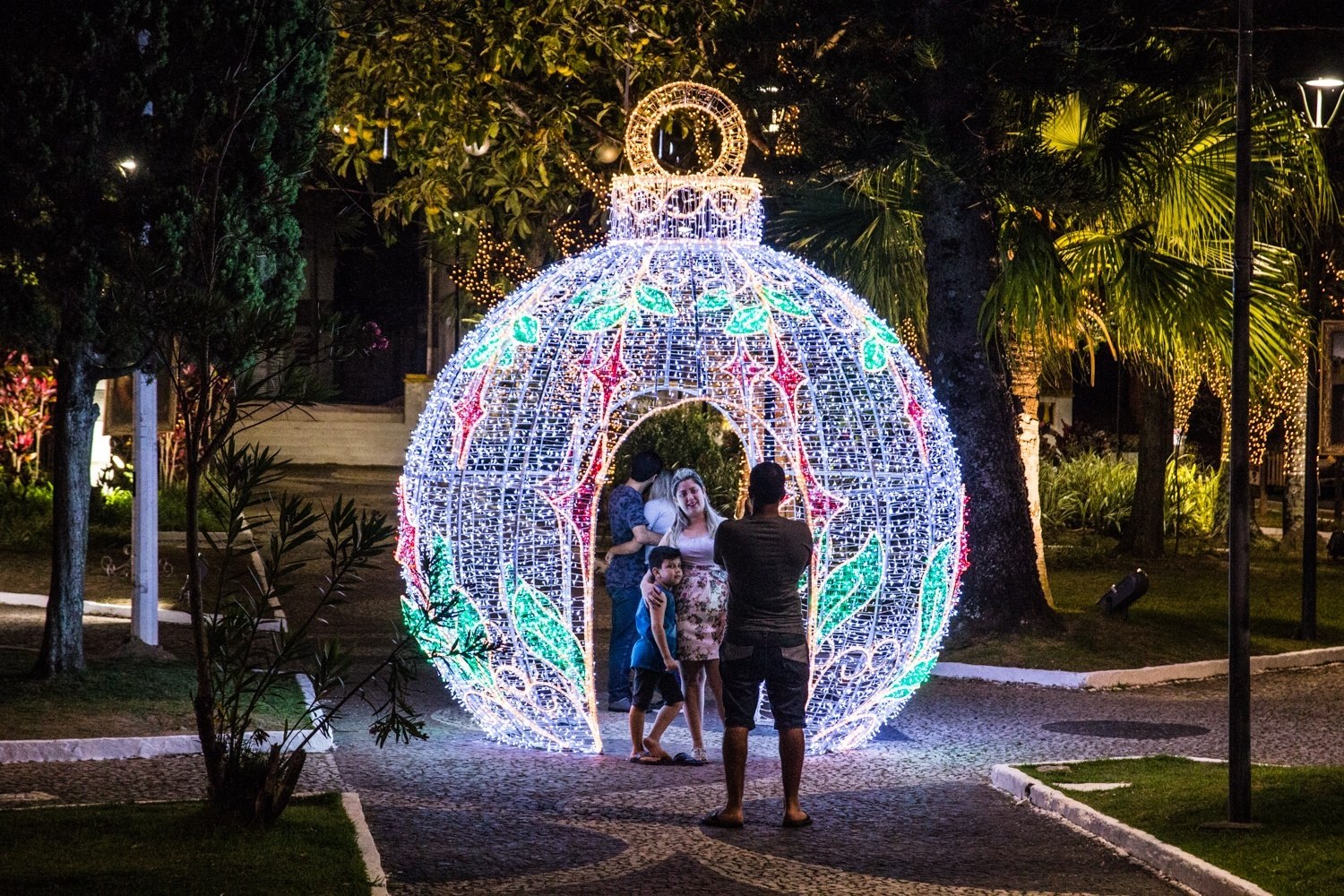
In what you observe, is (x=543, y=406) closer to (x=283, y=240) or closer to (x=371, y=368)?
(x=283, y=240)

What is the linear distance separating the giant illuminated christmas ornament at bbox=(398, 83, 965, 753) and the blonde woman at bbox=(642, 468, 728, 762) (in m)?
0.65

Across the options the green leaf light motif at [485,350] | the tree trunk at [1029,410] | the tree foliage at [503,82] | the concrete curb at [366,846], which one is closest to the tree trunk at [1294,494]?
the tree trunk at [1029,410]

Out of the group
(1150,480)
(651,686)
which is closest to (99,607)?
(651,686)

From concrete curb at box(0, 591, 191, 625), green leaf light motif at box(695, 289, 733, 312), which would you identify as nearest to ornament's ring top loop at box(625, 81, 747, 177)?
green leaf light motif at box(695, 289, 733, 312)

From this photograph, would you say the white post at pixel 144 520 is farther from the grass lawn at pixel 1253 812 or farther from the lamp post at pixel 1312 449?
the lamp post at pixel 1312 449

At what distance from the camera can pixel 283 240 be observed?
1169 cm

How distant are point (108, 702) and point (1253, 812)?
6640mm

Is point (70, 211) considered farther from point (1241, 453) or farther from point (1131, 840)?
point (1131, 840)

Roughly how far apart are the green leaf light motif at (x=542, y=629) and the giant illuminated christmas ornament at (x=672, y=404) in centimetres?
1

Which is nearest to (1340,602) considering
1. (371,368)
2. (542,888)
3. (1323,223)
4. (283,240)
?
(1323,223)

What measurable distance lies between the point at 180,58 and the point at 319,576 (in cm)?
837

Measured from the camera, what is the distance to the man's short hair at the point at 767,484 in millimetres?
8391

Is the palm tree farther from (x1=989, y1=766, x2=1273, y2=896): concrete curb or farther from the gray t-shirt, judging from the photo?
the gray t-shirt

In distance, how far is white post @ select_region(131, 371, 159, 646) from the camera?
1295 cm
